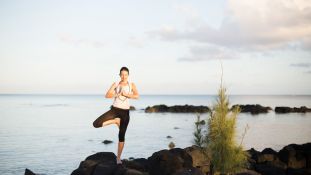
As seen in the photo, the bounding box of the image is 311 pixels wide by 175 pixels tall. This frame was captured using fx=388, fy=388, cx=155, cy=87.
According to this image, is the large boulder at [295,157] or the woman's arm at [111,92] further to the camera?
the large boulder at [295,157]

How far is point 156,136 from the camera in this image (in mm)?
39812

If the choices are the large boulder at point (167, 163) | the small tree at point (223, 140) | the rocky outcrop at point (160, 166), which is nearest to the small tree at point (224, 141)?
the small tree at point (223, 140)

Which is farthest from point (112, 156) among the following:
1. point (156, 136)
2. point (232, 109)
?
point (156, 136)

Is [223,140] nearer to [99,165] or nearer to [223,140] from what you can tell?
[223,140]

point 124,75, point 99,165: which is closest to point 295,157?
point 99,165

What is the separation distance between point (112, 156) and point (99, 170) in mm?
1648

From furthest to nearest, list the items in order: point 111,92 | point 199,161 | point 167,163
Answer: point 199,161 → point 167,163 → point 111,92

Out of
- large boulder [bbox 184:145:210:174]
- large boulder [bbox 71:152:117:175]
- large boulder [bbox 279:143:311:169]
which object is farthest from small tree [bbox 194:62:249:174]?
large boulder [bbox 279:143:311:169]

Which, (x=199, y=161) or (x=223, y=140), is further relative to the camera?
(x=199, y=161)

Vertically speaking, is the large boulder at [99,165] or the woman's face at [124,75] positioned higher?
the woman's face at [124,75]

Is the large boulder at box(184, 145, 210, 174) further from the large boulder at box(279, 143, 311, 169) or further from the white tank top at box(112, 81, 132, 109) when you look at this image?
the large boulder at box(279, 143, 311, 169)

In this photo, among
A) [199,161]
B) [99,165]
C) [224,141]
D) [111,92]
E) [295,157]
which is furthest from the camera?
[295,157]

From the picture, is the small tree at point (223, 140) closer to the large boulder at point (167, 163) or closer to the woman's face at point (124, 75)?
the large boulder at point (167, 163)

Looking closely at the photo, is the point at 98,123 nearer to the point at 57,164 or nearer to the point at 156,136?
the point at 57,164
